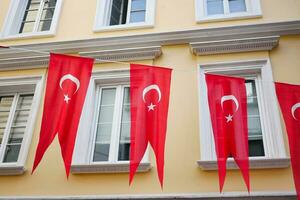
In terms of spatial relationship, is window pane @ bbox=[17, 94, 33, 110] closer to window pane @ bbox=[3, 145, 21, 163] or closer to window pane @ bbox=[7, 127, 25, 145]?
window pane @ bbox=[7, 127, 25, 145]

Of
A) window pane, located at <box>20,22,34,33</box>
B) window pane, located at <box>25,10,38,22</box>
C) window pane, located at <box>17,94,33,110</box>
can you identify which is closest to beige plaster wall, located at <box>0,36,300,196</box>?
window pane, located at <box>17,94,33,110</box>

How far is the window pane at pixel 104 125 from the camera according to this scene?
22.2ft

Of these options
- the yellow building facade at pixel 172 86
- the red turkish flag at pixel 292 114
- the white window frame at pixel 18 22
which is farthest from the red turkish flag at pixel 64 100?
the white window frame at pixel 18 22

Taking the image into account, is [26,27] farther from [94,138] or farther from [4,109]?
[94,138]

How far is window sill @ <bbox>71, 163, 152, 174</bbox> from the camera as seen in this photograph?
6.15 m

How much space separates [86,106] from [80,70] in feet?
5.27

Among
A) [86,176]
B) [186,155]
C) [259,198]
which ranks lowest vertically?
[259,198]

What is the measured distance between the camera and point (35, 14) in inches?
375

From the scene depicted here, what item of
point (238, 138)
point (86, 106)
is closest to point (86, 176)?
point (86, 106)

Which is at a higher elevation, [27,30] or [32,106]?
[27,30]

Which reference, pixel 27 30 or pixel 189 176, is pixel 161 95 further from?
pixel 27 30

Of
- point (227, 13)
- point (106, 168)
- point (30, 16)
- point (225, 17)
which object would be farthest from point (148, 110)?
point (30, 16)

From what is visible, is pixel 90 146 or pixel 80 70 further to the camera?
pixel 90 146

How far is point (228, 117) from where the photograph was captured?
5309 millimetres
